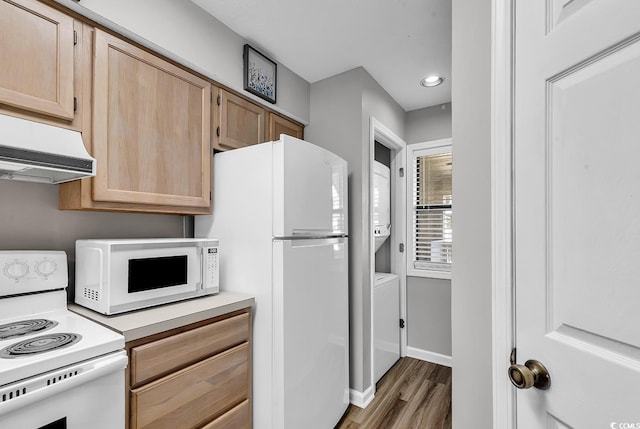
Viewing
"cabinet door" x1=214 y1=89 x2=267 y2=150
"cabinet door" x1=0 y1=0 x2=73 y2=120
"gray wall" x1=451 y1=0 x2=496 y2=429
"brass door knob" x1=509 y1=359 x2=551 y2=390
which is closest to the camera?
"brass door knob" x1=509 y1=359 x2=551 y2=390

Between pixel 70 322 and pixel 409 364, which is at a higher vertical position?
pixel 70 322

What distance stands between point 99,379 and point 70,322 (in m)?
0.38

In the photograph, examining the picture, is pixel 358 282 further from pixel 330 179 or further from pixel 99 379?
pixel 99 379

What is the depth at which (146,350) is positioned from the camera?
3.79 feet

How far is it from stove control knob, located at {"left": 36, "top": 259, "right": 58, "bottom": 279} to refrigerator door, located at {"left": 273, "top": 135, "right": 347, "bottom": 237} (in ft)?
3.29

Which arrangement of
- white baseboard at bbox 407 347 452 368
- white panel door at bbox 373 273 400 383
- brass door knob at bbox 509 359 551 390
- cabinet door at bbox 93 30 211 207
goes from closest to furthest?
brass door knob at bbox 509 359 551 390, cabinet door at bbox 93 30 211 207, white panel door at bbox 373 273 400 383, white baseboard at bbox 407 347 452 368

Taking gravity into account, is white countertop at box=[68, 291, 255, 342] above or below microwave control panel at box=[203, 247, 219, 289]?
below

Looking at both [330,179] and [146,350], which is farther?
[330,179]

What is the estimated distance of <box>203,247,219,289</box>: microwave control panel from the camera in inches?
63.9

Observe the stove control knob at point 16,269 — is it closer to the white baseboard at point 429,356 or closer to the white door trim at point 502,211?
the white door trim at point 502,211

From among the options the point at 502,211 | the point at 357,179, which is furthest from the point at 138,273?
the point at 357,179

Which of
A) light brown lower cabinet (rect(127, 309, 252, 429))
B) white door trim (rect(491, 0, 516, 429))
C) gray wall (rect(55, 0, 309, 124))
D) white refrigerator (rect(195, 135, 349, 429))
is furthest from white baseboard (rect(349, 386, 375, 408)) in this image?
gray wall (rect(55, 0, 309, 124))

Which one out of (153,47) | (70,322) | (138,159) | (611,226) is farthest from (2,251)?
(611,226)

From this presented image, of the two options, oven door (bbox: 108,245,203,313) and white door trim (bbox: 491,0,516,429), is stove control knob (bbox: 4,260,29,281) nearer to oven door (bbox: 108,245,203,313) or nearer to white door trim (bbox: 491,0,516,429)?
oven door (bbox: 108,245,203,313)
